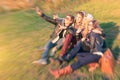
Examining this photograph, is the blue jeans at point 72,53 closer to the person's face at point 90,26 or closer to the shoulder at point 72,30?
the shoulder at point 72,30

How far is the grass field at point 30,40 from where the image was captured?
281 inches

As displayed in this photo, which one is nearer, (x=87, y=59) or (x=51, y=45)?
(x=87, y=59)

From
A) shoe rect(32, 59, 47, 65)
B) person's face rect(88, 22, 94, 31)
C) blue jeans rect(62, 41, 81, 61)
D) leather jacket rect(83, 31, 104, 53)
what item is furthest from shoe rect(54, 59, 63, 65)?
person's face rect(88, 22, 94, 31)

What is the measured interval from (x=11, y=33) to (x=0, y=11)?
3.56 m

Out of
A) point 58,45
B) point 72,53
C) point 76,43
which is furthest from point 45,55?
point 76,43

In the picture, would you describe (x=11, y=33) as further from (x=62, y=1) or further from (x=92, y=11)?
(x=62, y=1)

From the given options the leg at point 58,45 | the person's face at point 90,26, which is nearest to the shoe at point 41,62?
the leg at point 58,45

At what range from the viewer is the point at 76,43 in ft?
26.5

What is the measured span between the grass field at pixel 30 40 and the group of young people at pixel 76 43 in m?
0.23

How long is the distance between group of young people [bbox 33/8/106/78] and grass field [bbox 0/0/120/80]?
0.23 metres

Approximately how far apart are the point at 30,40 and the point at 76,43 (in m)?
2.07

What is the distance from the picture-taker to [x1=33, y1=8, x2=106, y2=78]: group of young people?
23.6 feet

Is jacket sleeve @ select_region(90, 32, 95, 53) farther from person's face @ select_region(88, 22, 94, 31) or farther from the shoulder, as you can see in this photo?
the shoulder

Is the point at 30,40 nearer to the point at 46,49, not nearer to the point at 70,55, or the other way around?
the point at 46,49
